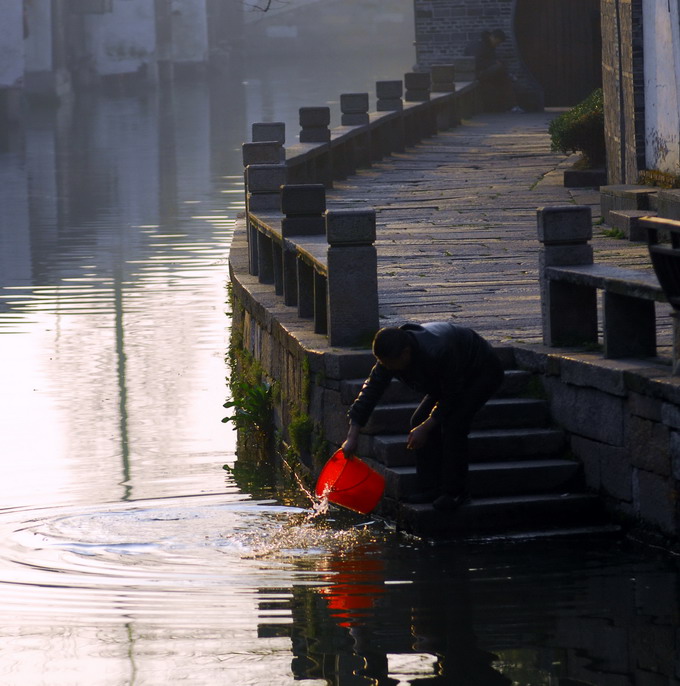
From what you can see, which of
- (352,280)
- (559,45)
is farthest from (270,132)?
(559,45)

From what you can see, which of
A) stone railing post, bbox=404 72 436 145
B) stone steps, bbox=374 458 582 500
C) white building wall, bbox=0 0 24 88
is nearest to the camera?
stone steps, bbox=374 458 582 500

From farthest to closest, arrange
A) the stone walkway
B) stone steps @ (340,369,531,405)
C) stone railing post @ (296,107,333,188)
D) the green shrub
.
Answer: stone railing post @ (296,107,333,188) → the green shrub → the stone walkway → stone steps @ (340,369,531,405)

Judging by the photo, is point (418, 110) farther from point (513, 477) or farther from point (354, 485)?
point (354, 485)

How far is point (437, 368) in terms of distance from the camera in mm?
7754

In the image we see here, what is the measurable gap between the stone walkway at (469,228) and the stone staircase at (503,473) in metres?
0.61

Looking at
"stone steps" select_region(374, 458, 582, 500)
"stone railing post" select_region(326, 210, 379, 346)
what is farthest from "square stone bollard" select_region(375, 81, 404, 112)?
"stone steps" select_region(374, 458, 582, 500)

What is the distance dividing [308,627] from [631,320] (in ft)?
8.07

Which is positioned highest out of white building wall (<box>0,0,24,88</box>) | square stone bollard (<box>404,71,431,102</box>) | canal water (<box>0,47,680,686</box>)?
white building wall (<box>0,0,24,88</box>)

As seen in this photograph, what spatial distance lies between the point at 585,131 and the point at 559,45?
16.9m

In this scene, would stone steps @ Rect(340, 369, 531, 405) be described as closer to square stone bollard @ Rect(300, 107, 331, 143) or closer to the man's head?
the man's head

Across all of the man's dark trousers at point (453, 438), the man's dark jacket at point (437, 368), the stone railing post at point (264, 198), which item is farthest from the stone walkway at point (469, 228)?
the man's dark jacket at point (437, 368)

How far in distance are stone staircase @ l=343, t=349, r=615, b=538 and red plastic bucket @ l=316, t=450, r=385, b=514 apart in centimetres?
22

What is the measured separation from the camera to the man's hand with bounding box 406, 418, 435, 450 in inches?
311

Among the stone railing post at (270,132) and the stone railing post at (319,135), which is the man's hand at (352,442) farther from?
the stone railing post at (319,135)
